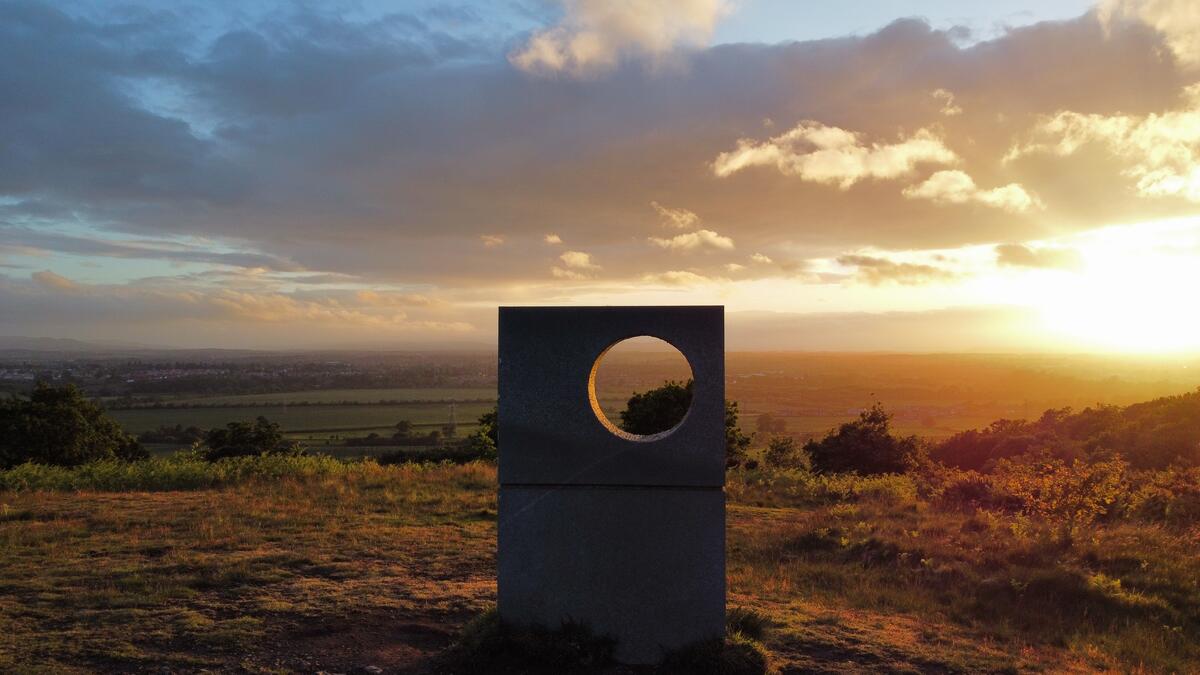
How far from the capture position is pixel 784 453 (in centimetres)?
2975

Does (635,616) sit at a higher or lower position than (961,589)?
higher

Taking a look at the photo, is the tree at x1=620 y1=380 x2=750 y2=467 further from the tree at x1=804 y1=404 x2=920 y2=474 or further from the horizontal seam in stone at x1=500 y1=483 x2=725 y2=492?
the horizontal seam in stone at x1=500 y1=483 x2=725 y2=492

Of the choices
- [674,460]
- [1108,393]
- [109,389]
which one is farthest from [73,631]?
[109,389]

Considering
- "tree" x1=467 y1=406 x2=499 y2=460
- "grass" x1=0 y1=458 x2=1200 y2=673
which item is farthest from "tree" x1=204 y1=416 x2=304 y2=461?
"grass" x1=0 y1=458 x2=1200 y2=673

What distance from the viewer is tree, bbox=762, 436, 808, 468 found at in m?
27.9

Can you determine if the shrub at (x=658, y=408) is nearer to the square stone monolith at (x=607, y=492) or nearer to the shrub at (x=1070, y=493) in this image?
the shrub at (x=1070, y=493)

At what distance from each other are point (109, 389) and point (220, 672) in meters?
82.1

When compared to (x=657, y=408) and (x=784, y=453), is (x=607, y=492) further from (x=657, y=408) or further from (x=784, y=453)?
(x=784, y=453)

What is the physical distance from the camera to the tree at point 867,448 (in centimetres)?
2658

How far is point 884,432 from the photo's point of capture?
90.0 feet

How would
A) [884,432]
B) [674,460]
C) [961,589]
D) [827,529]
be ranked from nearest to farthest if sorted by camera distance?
[674,460] < [961,589] < [827,529] < [884,432]

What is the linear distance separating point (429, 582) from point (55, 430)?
2058 centimetres

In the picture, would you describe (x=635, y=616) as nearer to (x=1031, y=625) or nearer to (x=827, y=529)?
(x=1031, y=625)

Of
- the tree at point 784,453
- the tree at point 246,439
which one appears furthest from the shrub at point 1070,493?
the tree at point 246,439
